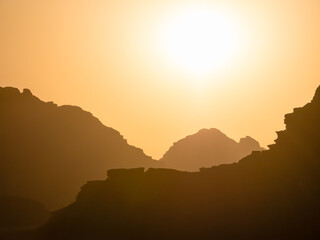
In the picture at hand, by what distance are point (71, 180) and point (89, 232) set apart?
7199 centimetres

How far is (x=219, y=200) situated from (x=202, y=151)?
410 feet

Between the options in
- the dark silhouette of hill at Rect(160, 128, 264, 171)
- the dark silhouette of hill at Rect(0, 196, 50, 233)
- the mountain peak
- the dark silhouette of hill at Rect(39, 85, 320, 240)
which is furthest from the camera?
the dark silhouette of hill at Rect(160, 128, 264, 171)

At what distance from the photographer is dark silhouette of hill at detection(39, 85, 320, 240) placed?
2058 inches

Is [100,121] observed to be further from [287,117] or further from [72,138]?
[287,117]

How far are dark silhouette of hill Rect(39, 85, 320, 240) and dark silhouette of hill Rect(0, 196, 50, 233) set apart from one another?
1230 inches

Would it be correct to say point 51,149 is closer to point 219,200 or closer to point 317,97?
point 219,200

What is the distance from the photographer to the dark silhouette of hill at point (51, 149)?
119 metres

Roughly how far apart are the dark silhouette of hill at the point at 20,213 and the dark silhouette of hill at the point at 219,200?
3125 centimetres

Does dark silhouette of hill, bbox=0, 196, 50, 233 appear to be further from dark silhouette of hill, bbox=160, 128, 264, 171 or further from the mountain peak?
dark silhouette of hill, bbox=160, 128, 264, 171

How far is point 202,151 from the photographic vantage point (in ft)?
589

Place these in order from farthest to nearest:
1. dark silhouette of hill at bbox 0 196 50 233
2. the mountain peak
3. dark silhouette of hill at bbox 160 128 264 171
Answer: dark silhouette of hill at bbox 160 128 264 171, dark silhouette of hill at bbox 0 196 50 233, the mountain peak

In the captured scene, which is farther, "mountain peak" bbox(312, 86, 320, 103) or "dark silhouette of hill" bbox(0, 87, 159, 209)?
"dark silhouette of hill" bbox(0, 87, 159, 209)

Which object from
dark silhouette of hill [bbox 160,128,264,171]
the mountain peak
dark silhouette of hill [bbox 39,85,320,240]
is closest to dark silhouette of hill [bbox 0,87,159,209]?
dark silhouette of hill [bbox 160,128,264,171]

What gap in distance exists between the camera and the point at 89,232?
185 ft
